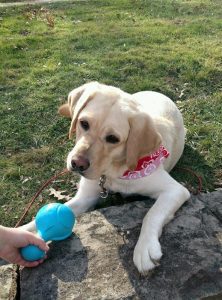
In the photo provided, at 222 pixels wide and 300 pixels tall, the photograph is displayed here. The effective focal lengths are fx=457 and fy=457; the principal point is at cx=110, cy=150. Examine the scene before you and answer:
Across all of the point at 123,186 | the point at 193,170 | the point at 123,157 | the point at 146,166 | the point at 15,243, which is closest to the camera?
the point at 15,243

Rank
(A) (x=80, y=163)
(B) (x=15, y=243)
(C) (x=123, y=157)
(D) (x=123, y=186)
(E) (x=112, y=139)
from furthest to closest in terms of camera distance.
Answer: (D) (x=123, y=186) → (C) (x=123, y=157) → (E) (x=112, y=139) → (A) (x=80, y=163) → (B) (x=15, y=243)

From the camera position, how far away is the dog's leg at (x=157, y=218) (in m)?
2.82

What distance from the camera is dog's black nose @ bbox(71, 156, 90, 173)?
3.01 meters

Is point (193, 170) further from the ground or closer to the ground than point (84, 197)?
closer to the ground

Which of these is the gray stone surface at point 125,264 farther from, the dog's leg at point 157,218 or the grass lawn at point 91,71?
the grass lawn at point 91,71

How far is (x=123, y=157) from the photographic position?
3275 millimetres

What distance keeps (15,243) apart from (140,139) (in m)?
1.09

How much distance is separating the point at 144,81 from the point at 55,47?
2258 millimetres

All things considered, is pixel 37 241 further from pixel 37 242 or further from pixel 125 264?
pixel 125 264

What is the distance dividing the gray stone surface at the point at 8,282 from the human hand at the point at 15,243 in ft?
0.33

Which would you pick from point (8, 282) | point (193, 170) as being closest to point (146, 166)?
point (193, 170)

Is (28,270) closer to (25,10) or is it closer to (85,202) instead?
(85,202)

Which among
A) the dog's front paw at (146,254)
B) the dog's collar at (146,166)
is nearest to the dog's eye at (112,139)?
the dog's collar at (146,166)

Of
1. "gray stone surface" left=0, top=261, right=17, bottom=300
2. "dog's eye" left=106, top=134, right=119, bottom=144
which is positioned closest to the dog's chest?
"dog's eye" left=106, top=134, right=119, bottom=144
